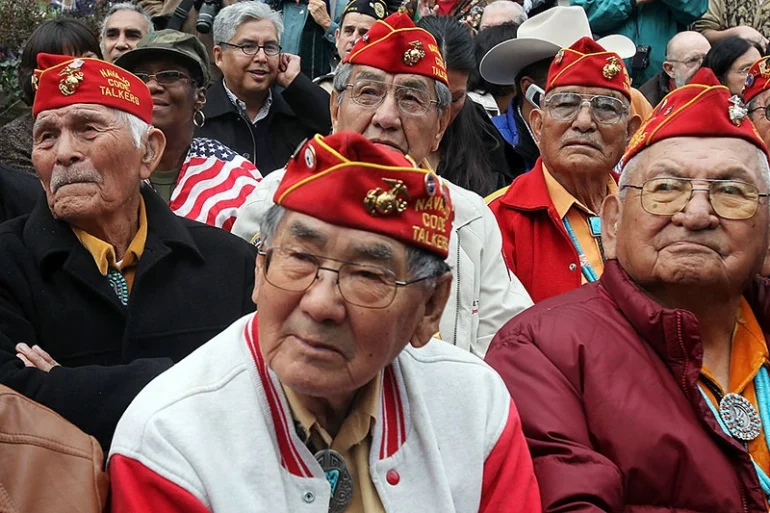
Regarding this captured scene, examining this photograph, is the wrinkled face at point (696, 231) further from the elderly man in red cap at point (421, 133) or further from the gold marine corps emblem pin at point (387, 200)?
the gold marine corps emblem pin at point (387, 200)

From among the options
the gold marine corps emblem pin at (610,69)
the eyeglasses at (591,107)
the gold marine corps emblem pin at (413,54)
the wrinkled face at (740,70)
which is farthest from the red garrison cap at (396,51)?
the wrinkled face at (740,70)

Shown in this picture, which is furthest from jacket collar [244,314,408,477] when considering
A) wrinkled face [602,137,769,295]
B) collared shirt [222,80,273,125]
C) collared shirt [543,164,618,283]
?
collared shirt [222,80,273,125]

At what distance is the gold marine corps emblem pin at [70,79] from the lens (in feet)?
12.0

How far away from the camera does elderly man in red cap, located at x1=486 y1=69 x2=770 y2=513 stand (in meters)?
2.94

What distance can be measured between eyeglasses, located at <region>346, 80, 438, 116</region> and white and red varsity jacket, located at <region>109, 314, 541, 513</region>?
5.66ft

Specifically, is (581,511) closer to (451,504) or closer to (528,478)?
(528,478)

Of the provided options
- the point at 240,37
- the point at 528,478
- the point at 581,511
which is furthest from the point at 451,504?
the point at 240,37

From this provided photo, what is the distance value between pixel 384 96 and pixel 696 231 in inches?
59.3

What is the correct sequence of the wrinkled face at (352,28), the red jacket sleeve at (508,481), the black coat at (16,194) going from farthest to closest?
the wrinkled face at (352,28), the black coat at (16,194), the red jacket sleeve at (508,481)

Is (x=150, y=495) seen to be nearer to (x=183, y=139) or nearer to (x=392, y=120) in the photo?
(x=392, y=120)

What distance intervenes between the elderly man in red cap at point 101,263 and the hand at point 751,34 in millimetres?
5537

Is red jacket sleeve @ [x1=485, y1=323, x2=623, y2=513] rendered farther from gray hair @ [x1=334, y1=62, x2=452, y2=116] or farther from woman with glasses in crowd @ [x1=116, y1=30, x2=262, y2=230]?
woman with glasses in crowd @ [x1=116, y1=30, x2=262, y2=230]

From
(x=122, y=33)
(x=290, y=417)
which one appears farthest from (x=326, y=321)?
(x=122, y=33)

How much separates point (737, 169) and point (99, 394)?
6.77 ft
